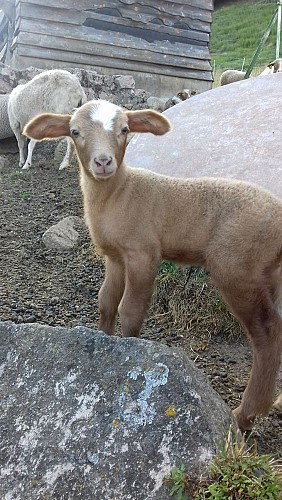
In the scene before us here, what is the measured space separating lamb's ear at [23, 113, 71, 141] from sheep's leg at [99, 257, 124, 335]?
88 centimetres

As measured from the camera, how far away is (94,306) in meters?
4.69

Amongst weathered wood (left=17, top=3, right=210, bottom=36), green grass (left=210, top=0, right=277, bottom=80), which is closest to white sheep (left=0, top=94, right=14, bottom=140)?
weathered wood (left=17, top=3, right=210, bottom=36)

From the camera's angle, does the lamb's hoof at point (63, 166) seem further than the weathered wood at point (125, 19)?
No

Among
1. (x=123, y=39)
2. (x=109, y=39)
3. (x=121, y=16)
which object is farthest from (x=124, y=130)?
(x=121, y=16)

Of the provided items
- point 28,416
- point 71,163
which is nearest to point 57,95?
point 71,163

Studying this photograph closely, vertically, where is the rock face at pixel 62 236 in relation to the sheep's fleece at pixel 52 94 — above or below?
below

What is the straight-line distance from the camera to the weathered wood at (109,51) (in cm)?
1224

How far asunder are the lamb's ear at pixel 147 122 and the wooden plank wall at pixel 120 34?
916cm

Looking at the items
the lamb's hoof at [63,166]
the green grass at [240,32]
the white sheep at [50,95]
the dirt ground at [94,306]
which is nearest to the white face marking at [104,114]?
the dirt ground at [94,306]

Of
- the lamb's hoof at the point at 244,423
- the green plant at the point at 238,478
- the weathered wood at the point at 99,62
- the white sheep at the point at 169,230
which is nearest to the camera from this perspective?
the green plant at the point at 238,478

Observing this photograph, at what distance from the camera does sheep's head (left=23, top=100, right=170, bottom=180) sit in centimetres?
347

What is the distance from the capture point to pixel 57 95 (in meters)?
9.70

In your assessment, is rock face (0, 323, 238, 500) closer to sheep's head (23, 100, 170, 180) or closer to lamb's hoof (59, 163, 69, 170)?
sheep's head (23, 100, 170, 180)

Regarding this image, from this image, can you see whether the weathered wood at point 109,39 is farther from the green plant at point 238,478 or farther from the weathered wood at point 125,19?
the green plant at point 238,478
